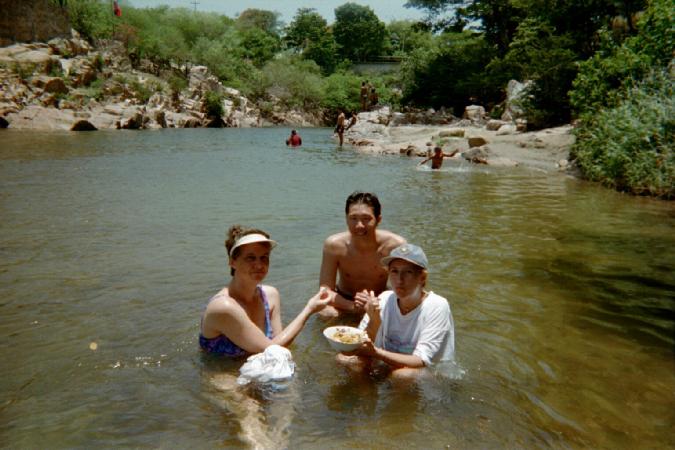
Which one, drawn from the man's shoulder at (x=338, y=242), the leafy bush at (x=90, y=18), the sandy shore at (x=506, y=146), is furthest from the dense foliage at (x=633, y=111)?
the leafy bush at (x=90, y=18)

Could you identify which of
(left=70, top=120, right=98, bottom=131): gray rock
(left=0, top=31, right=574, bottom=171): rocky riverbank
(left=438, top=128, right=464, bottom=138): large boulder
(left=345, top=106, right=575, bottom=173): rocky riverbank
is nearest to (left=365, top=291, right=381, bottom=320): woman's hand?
(left=345, top=106, right=575, bottom=173): rocky riverbank

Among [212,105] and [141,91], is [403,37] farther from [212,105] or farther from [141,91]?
[141,91]

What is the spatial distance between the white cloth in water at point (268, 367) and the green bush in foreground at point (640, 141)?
9.69m

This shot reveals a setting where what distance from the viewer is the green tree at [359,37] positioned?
7488cm

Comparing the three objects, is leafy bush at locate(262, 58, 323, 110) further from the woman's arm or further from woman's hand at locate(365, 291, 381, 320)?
woman's hand at locate(365, 291, 381, 320)

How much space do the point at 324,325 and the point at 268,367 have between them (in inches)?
60.9

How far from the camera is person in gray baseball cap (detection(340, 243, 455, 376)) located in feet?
11.4

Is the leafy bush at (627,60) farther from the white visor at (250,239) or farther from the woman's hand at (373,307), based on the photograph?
the white visor at (250,239)

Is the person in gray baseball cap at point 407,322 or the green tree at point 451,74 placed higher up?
the green tree at point 451,74

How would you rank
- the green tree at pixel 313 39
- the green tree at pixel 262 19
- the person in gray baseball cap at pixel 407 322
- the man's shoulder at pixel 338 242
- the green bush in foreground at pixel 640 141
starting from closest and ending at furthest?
the person in gray baseball cap at pixel 407 322
the man's shoulder at pixel 338 242
the green bush in foreground at pixel 640 141
the green tree at pixel 313 39
the green tree at pixel 262 19

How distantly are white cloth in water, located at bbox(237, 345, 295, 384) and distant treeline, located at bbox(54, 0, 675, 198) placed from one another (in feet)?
31.9

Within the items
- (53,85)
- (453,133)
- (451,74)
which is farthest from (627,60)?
(53,85)

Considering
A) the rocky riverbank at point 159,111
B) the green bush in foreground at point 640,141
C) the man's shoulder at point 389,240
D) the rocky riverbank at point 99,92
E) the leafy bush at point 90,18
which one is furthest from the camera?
the leafy bush at point 90,18

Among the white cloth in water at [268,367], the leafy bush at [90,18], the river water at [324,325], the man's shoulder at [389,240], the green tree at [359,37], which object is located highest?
the green tree at [359,37]
